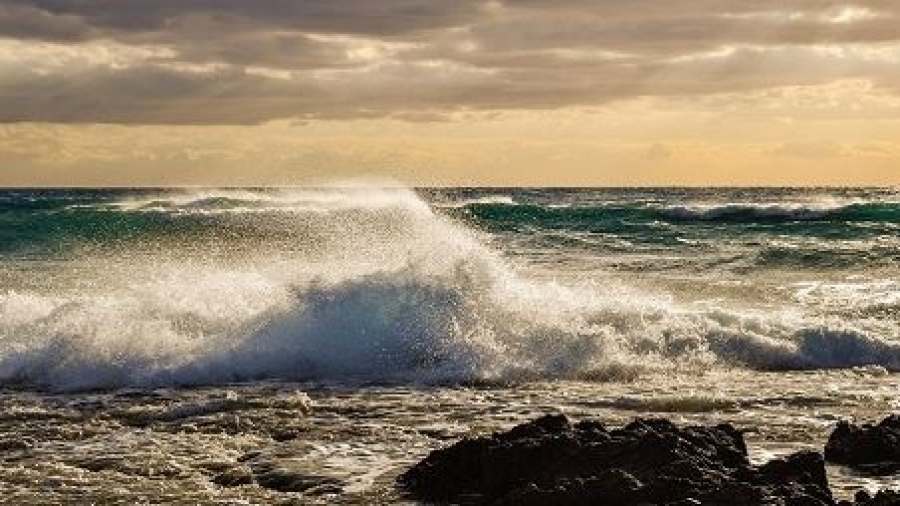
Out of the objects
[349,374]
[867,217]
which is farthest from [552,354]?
[867,217]

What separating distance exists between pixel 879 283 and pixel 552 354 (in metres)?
12.5

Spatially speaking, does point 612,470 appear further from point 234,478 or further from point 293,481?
point 234,478

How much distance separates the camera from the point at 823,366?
50.8ft

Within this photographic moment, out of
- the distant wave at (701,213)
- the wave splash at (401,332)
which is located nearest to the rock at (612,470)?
the wave splash at (401,332)

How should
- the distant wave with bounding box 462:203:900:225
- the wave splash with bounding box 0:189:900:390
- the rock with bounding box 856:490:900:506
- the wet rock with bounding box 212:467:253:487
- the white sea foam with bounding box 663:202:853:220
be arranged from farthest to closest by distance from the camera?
the white sea foam with bounding box 663:202:853:220 → the distant wave with bounding box 462:203:900:225 → the wave splash with bounding box 0:189:900:390 → the wet rock with bounding box 212:467:253:487 → the rock with bounding box 856:490:900:506

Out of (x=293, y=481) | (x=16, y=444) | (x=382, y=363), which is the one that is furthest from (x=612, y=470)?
(x=382, y=363)

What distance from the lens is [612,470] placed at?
7.96m

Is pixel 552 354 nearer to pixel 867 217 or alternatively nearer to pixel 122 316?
pixel 122 316

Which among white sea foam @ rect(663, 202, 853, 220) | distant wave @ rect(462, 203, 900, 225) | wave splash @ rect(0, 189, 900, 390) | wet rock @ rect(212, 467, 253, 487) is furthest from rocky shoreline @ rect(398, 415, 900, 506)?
white sea foam @ rect(663, 202, 853, 220)

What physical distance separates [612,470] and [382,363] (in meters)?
7.79

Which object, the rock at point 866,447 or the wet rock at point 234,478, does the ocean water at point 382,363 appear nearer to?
the wet rock at point 234,478

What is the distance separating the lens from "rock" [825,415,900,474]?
9430 mm

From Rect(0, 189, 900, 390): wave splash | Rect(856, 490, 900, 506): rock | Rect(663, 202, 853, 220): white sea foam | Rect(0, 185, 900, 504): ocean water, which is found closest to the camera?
Rect(856, 490, 900, 506): rock

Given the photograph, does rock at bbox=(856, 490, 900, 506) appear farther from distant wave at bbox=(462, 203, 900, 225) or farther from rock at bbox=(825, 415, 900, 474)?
distant wave at bbox=(462, 203, 900, 225)
